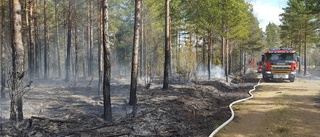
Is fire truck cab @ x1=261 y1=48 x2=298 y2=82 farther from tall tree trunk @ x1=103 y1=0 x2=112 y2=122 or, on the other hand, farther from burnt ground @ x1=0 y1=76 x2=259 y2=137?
tall tree trunk @ x1=103 y1=0 x2=112 y2=122

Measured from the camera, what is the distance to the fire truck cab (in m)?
25.7

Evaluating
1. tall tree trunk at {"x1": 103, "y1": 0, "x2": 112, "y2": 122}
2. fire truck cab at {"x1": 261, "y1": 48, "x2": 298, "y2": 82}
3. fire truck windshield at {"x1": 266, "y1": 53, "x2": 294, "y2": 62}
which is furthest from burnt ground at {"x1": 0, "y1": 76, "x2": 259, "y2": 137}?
fire truck windshield at {"x1": 266, "y1": 53, "x2": 294, "y2": 62}

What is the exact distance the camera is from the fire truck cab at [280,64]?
25656 mm

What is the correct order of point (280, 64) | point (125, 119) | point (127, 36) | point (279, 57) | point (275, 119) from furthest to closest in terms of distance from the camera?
point (127, 36)
point (279, 57)
point (280, 64)
point (275, 119)
point (125, 119)

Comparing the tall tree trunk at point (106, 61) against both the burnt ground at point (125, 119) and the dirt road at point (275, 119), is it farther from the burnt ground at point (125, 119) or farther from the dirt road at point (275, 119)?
the dirt road at point (275, 119)

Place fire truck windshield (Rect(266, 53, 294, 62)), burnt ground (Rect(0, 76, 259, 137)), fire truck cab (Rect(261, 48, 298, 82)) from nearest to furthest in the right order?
1. burnt ground (Rect(0, 76, 259, 137))
2. fire truck cab (Rect(261, 48, 298, 82))
3. fire truck windshield (Rect(266, 53, 294, 62))

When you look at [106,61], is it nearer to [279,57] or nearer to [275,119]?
[275,119]

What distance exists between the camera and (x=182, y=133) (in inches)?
351

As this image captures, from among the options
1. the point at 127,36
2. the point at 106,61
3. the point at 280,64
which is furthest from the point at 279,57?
the point at 127,36

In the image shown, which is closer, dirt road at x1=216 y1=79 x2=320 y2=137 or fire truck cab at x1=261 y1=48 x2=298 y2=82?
dirt road at x1=216 y1=79 x2=320 y2=137

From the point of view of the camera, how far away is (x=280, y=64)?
84.6 feet

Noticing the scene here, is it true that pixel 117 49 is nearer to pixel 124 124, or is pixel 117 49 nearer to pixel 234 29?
pixel 234 29

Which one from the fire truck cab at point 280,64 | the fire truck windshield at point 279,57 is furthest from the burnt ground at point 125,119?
the fire truck windshield at point 279,57

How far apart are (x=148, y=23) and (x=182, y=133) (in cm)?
3706
